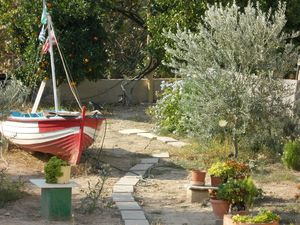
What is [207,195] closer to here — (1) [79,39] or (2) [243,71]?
(2) [243,71]

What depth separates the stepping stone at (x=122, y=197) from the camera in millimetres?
9532

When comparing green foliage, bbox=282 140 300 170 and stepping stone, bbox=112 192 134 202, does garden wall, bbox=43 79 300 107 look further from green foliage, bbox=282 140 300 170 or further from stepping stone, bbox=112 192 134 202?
stepping stone, bbox=112 192 134 202

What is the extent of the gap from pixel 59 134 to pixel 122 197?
80.8 inches

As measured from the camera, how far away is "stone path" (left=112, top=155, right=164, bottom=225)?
8.51 metres

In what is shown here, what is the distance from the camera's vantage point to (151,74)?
69.5 ft

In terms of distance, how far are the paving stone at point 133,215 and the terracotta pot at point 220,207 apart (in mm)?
889

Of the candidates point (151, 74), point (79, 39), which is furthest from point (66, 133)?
point (151, 74)

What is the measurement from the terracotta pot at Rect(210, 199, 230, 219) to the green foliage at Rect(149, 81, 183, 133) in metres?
6.60

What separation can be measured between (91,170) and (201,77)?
7.99 feet

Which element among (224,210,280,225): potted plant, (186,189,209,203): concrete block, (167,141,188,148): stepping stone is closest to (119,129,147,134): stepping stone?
(167,141,188,148): stepping stone

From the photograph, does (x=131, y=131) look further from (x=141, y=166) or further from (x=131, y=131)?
(x=141, y=166)

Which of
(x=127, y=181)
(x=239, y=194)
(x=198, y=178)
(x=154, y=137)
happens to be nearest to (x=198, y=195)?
(x=198, y=178)

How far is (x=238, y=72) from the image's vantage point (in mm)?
11727

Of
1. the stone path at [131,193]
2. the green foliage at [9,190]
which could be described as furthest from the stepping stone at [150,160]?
the green foliage at [9,190]
